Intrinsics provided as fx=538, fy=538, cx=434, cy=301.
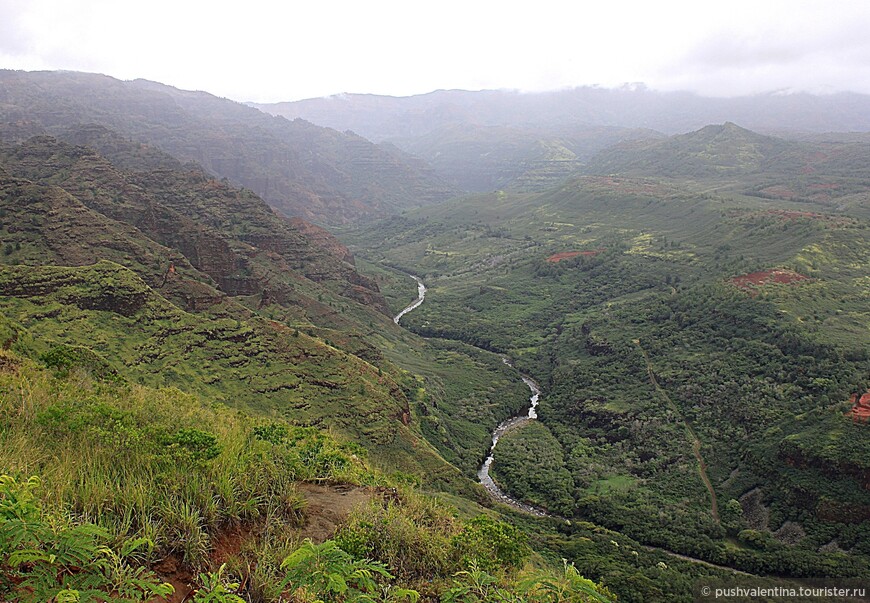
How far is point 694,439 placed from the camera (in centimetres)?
8544

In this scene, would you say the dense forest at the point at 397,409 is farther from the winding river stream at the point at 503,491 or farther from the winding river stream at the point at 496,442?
the winding river stream at the point at 496,442

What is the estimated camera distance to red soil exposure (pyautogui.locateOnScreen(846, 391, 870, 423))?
2707 inches

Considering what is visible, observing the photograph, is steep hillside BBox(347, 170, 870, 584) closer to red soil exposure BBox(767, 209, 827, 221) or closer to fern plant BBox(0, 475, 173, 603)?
red soil exposure BBox(767, 209, 827, 221)

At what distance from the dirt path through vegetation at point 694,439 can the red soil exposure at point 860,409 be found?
19617mm

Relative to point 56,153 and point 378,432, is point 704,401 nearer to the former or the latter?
point 378,432

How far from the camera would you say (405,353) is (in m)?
119

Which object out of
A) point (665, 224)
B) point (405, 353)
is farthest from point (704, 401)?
point (665, 224)

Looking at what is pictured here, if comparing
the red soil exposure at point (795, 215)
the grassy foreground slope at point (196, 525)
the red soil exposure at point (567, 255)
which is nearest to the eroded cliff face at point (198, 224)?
the grassy foreground slope at point (196, 525)

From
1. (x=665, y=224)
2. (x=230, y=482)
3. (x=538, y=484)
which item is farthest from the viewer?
(x=665, y=224)

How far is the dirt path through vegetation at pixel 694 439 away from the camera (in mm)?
71556

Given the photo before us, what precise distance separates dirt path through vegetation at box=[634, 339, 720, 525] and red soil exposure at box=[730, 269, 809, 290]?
85.7 ft

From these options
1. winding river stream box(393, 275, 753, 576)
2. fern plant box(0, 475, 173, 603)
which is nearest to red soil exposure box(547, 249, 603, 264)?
winding river stream box(393, 275, 753, 576)

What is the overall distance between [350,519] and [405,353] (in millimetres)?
105284

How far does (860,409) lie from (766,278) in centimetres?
5097
